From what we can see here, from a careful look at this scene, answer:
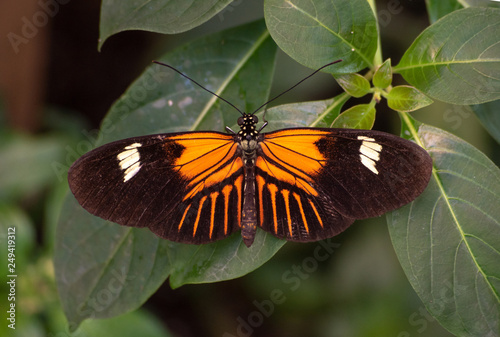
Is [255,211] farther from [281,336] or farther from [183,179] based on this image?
[281,336]

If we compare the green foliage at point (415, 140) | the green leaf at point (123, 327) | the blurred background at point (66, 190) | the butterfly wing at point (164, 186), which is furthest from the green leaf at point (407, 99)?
the green leaf at point (123, 327)

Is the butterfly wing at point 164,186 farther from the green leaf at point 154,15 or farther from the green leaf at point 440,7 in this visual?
the green leaf at point 440,7

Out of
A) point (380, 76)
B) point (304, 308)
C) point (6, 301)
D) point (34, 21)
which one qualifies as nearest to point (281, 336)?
point (304, 308)

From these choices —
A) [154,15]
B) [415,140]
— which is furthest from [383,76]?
[154,15]

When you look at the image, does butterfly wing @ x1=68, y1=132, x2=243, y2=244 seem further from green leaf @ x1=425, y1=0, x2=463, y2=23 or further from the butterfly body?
green leaf @ x1=425, y1=0, x2=463, y2=23

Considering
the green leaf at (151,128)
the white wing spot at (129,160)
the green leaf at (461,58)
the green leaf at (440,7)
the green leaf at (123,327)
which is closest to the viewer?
the green leaf at (461,58)

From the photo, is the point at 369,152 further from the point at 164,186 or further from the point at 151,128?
the point at 151,128

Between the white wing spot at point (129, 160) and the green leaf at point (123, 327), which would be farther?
the green leaf at point (123, 327)
